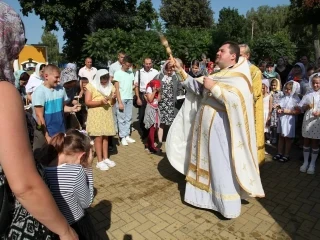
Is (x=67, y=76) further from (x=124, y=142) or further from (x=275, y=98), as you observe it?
(x=275, y=98)

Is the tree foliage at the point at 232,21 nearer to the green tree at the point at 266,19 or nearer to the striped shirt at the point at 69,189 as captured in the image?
the green tree at the point at 266,19

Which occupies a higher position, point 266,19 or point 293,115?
point 266,19

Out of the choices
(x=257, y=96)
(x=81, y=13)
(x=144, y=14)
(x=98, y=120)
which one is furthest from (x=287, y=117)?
(x=144, y=14)

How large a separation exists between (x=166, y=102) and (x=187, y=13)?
1522 inches

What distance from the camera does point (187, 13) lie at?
4100 cm

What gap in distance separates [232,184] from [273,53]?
67.0 feet

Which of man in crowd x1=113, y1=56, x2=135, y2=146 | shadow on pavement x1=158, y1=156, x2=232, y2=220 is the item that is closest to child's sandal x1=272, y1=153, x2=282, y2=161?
shadow on pavement x1=158, y1=156, x2=232, y2=220

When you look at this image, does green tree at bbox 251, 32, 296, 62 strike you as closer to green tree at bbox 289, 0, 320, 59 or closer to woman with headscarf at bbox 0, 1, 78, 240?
green tree at bbox 289, 0, 320, 59

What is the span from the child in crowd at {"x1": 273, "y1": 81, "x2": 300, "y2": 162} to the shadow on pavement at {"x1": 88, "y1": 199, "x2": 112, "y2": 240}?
3.45 meters

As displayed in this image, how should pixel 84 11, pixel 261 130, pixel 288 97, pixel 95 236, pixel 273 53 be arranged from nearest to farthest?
pixel 95 236 < pixel 261 130 < pixel 288 97 < pixel 273 53 < pixel 84 11

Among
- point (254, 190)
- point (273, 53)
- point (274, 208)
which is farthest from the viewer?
point (273, 53)

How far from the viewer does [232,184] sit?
3291 mm

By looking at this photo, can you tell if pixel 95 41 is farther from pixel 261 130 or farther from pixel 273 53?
pixel 273 53

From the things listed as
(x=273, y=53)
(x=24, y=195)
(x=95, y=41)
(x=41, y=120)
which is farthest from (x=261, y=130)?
(x=273, y=53)
